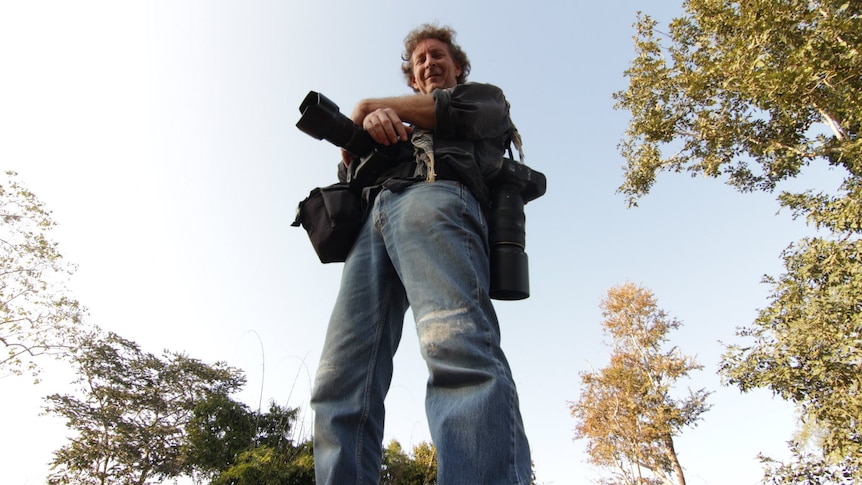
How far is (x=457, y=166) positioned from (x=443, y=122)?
0.16m

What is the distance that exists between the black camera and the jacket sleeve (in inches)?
4.9

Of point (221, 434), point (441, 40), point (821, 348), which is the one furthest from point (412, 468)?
point (221, 434)

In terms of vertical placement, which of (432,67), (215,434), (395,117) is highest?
(215,434)

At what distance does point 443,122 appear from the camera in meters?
1.40

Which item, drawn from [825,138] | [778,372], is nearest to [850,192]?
[825,138]

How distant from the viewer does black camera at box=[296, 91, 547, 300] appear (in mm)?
1326

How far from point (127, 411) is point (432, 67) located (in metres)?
20.5

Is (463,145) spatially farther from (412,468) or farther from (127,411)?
(127,411)

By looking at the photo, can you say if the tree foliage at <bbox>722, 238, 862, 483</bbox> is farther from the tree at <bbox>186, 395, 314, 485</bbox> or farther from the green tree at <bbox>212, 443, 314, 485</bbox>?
the tree at <bbox>186, 395, 314, 485</bbox>

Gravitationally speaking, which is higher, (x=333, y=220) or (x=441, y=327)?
(x=333, y=220)

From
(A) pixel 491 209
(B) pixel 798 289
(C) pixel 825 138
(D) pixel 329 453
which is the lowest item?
(D) pixel 329 453

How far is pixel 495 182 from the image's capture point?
4.82 feet

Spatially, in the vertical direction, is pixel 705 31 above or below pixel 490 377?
above

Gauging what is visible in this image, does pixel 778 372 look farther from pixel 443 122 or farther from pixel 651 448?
pixel 651 448
